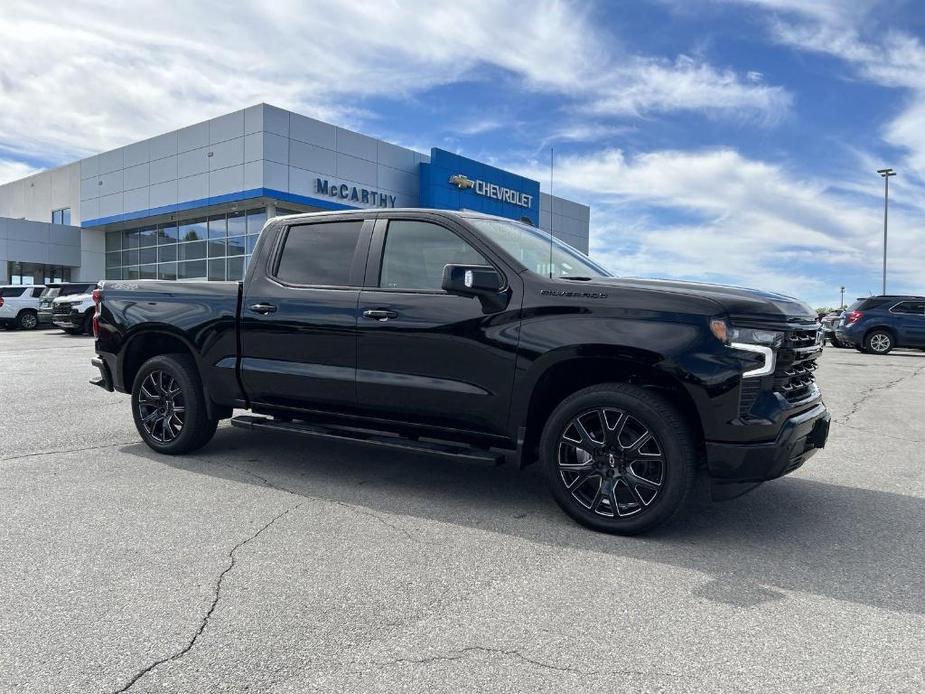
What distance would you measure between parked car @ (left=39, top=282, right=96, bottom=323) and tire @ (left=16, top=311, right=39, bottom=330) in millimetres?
969

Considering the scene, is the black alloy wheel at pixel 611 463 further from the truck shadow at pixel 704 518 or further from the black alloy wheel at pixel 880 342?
→ the black alloy wheel at pixel 880 342

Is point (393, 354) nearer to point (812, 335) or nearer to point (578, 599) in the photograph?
point (578, 599)

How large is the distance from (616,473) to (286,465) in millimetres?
2704

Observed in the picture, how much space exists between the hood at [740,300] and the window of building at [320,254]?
185 cm

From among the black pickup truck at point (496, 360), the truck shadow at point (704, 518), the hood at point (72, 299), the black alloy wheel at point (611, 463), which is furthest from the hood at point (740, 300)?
the hood at point (72, 299)

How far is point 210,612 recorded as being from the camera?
2.98 metres

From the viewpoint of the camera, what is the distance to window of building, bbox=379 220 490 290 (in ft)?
15.3

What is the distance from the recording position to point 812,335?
4184 millimetres

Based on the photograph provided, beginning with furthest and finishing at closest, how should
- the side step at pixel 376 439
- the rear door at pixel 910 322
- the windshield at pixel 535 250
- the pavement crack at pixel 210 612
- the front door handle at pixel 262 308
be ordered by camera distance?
the rear door at pixel 910 322 → the front door handle at pixel 262 308 → the windshield at pixel 535 250 → the side step at pixel 376 439 → the pavement crack at pixel 210 612

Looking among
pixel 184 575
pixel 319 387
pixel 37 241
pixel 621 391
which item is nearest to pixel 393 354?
pixel 319 387

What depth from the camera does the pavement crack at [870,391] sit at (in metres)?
8.42

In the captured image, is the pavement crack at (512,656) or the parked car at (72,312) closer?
the pavement crack at (512,656)

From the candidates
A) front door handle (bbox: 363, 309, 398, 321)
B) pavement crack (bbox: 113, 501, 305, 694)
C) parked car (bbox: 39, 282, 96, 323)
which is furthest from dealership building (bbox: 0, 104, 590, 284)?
pavement crack (bbox: 113, 501, 305, 694)

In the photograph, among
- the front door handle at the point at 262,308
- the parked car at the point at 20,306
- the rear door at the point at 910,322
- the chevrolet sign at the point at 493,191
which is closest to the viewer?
the front door handle at the point at 262,308
